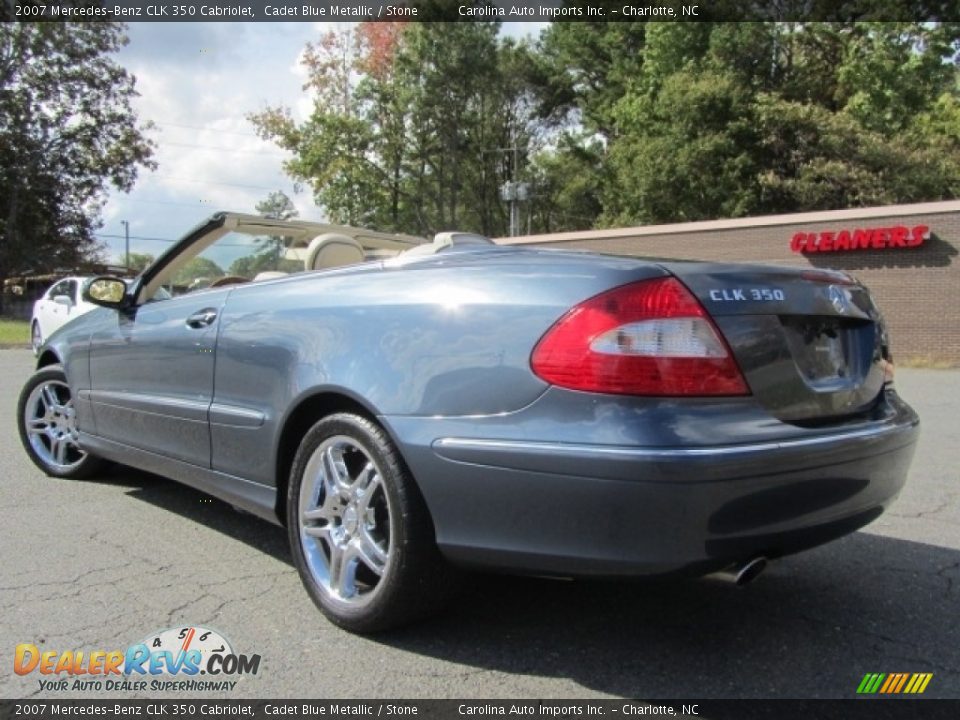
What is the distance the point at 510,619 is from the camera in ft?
9.83

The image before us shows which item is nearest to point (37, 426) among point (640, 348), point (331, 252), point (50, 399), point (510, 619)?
point (50, 399)

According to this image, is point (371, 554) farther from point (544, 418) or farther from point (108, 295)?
point (108, 295)

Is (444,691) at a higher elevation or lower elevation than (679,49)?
lower

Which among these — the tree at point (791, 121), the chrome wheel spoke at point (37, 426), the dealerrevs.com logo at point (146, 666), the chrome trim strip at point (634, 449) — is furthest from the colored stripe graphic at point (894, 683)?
the tree at point (791, 121)

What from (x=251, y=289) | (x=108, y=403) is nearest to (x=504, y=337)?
(x=251, y=289)

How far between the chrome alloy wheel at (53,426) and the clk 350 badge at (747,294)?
4070mm

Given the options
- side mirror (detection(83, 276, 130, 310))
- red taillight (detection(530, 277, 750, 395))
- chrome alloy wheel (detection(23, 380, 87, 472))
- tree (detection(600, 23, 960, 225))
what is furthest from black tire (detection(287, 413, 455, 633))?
tree (detection(600, 23, 960, 225))

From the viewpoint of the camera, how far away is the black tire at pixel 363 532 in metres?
2.58

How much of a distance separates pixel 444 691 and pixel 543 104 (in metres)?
42.2

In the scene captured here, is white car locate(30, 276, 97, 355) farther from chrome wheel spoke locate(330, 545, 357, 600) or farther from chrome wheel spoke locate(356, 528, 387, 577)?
chrome wheel spoke locate(356, 528, 387, 577)

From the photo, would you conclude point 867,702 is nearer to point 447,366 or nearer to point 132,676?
point 447,366

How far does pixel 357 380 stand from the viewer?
2730mm

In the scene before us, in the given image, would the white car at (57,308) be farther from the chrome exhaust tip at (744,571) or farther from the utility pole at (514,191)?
the utility pole at (514,191)

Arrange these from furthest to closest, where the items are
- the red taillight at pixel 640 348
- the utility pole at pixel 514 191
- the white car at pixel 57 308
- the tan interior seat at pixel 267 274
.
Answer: the utility pole at pixel 514 191 → the white car at pixel 57 308 → the tan interior seat at pixel 267 274 → the red taillight at pixel 640 348
